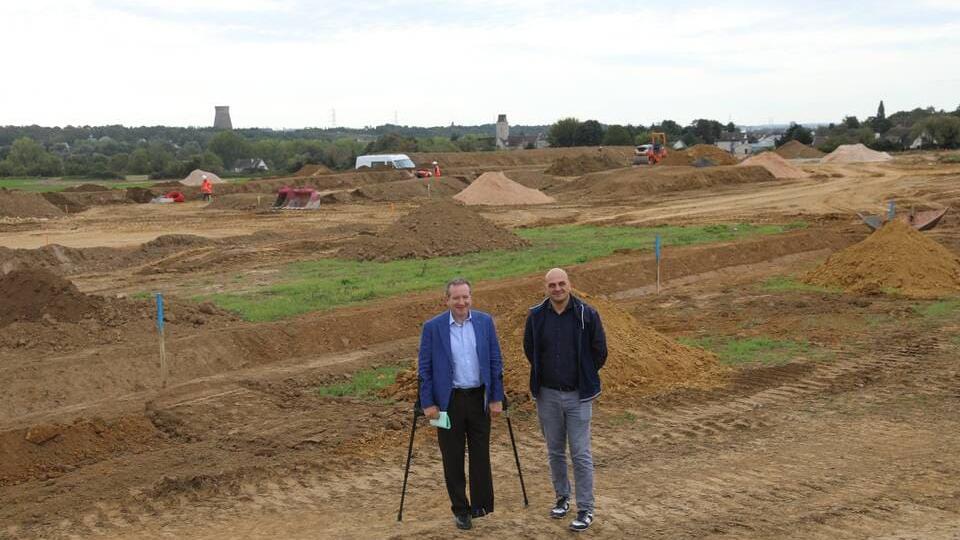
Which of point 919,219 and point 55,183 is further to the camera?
point 55,183

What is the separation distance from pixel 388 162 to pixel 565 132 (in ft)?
115

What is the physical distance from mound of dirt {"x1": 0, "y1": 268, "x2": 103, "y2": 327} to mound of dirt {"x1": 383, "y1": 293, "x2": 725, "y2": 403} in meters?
6.51

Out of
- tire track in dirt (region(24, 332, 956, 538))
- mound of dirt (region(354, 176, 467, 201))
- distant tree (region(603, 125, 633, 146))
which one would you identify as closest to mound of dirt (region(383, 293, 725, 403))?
tire track in dirt (region(24, 332, 956, 538))

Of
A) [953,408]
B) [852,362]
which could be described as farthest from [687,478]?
[852,362]

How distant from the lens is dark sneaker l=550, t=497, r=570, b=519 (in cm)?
823

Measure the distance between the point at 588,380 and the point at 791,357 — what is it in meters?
8.19

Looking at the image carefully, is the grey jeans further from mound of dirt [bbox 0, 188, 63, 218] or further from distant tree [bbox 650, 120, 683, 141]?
distant tree [bbox 650, 120, 683, 141]

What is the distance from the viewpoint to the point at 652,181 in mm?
53125

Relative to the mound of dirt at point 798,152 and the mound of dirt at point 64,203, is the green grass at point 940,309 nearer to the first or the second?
the mound of dirt at point 64,203

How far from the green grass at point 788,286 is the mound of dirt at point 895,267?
205 millimetres

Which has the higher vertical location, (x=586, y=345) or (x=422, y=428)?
(x=586, y=345)

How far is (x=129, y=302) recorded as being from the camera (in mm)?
17750

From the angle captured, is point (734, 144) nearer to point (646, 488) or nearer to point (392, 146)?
point (392, 146)

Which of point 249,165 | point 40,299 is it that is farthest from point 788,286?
point 249,165
